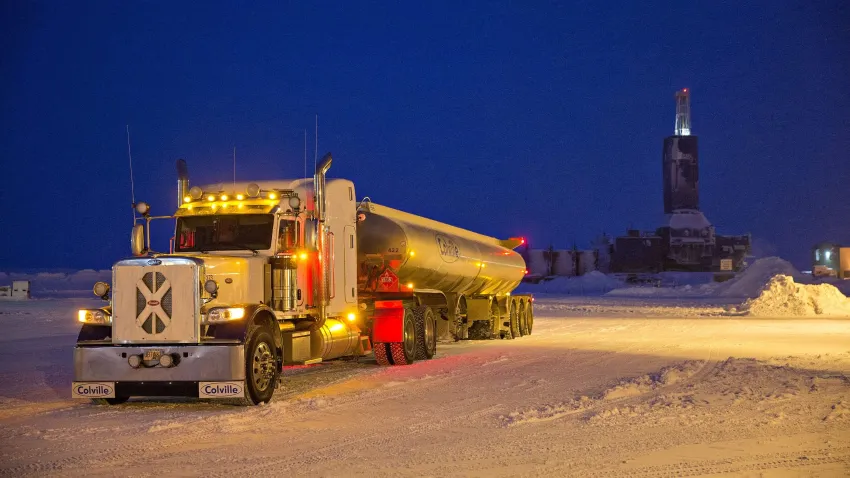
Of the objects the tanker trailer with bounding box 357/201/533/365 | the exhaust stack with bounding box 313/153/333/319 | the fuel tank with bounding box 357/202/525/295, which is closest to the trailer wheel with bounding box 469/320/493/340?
the tanker trailer with bounding box 357/201/533/365

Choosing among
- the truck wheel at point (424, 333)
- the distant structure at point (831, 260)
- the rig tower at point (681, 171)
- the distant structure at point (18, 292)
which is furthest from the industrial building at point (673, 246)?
the truck wheel at point (424, 333)

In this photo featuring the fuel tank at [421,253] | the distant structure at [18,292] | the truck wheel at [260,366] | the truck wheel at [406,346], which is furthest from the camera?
the distant structure at [18,292]

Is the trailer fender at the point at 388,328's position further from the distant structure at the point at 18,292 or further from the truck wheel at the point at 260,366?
the distant structure at the point at 18,292

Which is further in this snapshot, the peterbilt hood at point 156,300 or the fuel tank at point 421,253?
the fuel tank at point 421,253

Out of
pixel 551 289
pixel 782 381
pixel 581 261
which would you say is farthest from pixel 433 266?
pixel 581 261

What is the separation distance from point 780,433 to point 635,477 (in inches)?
122

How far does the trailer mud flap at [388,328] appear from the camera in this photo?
20172 millimetres

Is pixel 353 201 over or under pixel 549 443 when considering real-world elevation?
over

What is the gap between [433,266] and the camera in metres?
23.3

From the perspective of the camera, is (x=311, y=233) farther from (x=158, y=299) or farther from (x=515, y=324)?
(x=515, y=324)

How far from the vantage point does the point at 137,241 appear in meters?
14.8

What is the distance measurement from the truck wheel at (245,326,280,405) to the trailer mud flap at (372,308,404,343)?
593 cm

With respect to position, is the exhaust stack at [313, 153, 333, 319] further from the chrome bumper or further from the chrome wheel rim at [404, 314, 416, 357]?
the chrome wheel rim at [404, 314, 416, 357]

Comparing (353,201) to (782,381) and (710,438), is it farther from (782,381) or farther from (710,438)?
(710,438)
